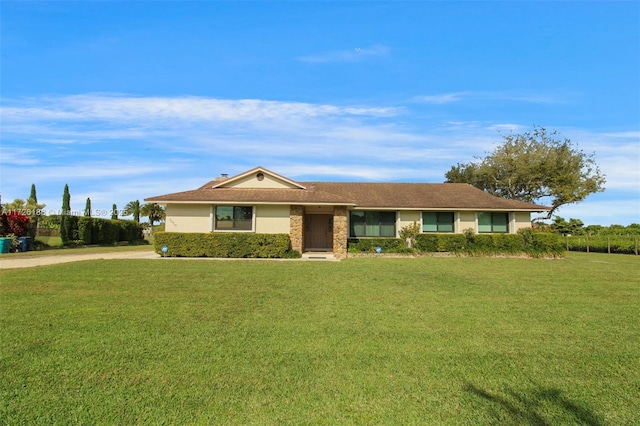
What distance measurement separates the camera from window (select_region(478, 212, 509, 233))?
21.6 meters

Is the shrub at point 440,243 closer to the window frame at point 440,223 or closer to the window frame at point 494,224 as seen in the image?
the window frame at point 440,223

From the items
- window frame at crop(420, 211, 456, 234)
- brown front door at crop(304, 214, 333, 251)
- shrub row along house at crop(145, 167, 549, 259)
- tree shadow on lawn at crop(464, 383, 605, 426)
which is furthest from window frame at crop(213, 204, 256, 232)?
tree shadow on lawn at crop(464, 383, 605, 426)

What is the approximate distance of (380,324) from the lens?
5.58 m

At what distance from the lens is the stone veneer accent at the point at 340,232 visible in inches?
722

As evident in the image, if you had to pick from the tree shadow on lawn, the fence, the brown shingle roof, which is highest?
the brown shingle roof

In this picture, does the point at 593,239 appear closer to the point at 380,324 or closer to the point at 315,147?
the point at 315,147

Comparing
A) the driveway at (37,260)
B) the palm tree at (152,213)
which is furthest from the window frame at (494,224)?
the palm tree at (152,213)

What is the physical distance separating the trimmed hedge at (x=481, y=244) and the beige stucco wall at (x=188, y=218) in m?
7.93

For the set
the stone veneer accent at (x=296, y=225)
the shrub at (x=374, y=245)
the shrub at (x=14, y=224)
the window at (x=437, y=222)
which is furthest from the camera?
the window at (x=437, y=222)

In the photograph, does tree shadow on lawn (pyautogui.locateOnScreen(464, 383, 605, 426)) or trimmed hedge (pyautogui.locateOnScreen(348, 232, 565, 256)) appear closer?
tree shadow on lawn (pyautogui.locateOnScreen(464, 383, 605, 426))

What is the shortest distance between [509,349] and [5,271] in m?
13.5

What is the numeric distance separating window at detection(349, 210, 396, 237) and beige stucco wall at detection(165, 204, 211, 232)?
8.35 meters

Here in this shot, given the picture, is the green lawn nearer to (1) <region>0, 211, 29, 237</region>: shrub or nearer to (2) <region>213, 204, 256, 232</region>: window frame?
(2) <region>213, 204, 256, 232</region>: window frame

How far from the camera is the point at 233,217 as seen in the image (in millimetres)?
18797
